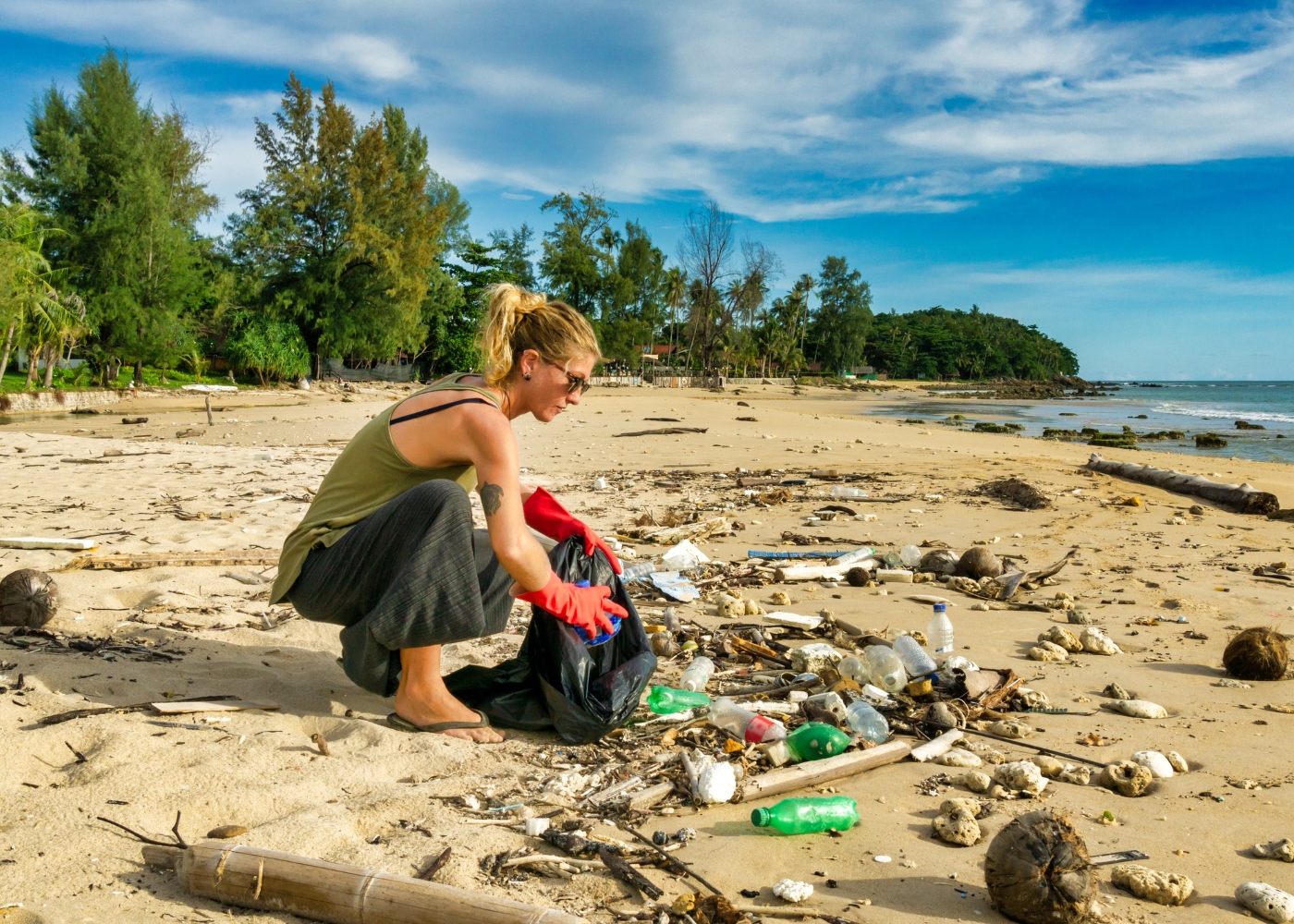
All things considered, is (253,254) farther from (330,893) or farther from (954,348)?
(954,348)

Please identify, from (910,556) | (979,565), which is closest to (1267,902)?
(979,565)

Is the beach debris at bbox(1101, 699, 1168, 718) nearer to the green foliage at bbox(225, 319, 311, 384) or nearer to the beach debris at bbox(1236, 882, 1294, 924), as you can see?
the beach debris at bbox(1236, 882, 1294, 924)

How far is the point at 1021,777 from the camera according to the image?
2.58m

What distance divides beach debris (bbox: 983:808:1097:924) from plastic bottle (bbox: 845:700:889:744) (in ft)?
3.15

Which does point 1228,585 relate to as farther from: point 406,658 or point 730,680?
point 406,658

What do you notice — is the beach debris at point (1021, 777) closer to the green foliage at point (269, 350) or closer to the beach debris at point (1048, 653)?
the beach debris at point (1048, 653)

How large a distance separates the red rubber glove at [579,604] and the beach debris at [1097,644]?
8.22ft

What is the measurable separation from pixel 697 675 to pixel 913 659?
0.96 meters

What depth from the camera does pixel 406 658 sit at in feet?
9.68

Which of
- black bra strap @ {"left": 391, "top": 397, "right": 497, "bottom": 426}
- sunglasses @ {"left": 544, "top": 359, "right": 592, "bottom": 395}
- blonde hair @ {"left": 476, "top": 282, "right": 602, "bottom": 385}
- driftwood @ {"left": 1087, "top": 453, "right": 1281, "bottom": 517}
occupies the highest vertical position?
blonde hair @ {"left": 476, "top": 282, "right": 602, "bottom": 385}

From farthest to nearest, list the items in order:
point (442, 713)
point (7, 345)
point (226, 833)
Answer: point (7, 345) → point (442, 713) → point (226, 833)

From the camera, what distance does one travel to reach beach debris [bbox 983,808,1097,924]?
6.08ft

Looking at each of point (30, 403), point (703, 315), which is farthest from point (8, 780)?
point (703, 315)

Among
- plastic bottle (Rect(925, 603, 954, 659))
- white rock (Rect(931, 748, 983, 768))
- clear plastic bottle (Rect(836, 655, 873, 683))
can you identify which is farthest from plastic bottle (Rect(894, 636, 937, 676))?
white rock (Rect(931, 748, 983, 768))
